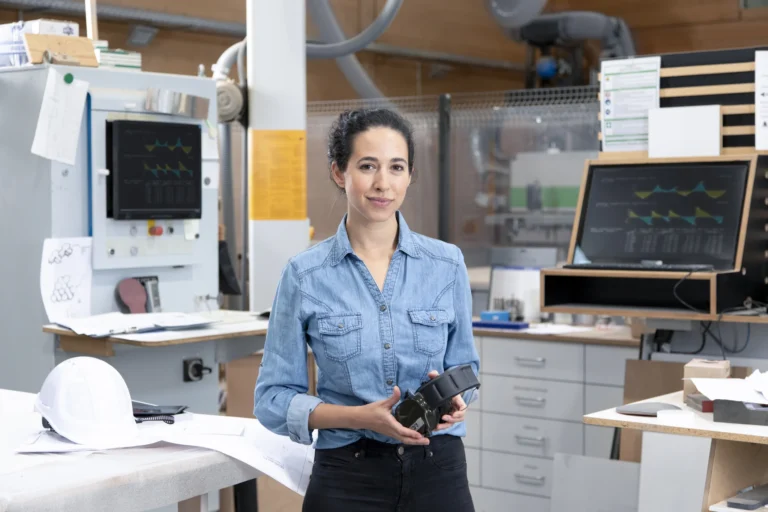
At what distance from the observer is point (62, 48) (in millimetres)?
3785

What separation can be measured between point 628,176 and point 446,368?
196 cm

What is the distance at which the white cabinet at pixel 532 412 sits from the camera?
14.5 ft

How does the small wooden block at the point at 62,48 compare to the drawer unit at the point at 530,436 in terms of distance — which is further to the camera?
the drawer unit at the point at 530,436

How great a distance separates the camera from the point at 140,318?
372cm

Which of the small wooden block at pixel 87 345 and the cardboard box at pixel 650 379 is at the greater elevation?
the small wooden block at pixel 87 345

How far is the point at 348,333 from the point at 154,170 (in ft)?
7.59

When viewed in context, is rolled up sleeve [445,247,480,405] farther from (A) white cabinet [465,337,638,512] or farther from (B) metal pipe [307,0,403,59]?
(B) metal pipe [307,0,403,59]

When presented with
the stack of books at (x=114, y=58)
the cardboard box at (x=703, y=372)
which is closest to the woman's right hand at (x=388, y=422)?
the cardboard box at (x=703, y=372)

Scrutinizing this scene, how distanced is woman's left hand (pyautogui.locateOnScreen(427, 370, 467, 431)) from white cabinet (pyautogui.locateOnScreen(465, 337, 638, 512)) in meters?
2.62

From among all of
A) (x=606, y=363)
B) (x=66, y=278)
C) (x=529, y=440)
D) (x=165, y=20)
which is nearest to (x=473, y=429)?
(x=529, y=440)

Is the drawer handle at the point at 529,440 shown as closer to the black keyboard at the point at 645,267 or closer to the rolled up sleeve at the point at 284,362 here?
the black keyboard at the point at 645,267

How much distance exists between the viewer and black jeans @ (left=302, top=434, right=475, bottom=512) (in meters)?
1.86

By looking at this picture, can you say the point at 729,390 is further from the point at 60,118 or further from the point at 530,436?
the point at 60,118

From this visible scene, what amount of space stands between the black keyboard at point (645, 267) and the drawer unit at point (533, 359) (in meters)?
0.93
